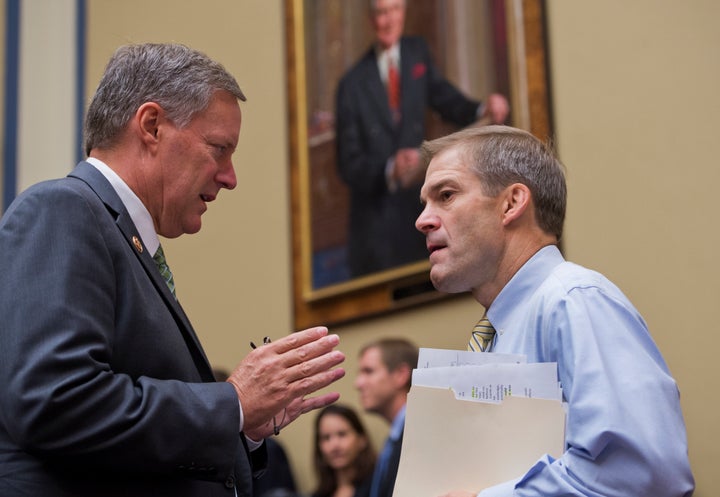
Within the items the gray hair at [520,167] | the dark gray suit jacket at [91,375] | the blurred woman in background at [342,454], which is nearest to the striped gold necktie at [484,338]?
the gray hair at [520,167]

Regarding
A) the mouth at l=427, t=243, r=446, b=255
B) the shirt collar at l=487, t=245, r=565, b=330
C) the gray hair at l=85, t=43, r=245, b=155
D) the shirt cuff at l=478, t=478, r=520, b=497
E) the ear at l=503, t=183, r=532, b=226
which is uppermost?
the gray hair at l=85, t=43, r=245, b=155

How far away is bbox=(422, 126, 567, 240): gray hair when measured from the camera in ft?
9.75

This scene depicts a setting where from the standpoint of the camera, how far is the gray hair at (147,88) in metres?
3.02

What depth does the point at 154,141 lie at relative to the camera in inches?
118

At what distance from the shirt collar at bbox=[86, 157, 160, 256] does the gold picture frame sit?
13.0ft

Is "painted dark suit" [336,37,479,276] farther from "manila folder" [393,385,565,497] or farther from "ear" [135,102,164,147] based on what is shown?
"manila folder" [393,385,565,497]

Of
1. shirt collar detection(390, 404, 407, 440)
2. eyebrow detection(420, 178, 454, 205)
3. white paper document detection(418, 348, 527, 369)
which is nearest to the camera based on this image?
white paper document detection(418, 348, 527, 369)

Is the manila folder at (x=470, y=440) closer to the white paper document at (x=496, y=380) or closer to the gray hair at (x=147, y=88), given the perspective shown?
the white paper document at (x=496, y=380)

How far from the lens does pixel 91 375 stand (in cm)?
243

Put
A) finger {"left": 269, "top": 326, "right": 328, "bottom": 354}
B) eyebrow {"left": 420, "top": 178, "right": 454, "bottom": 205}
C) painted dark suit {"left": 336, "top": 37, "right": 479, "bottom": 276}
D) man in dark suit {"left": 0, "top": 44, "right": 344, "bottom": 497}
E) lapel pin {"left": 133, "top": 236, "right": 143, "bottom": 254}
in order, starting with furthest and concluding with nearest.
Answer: painted dark suit {"left": 336, "top": 37, "right": 479, "bottom": 276}, eyebrow {"left": 420, "top": 178, "right": 454, "bottom": 205}, lapel pin {"left": 133, "top": 236, "right": 143, "bottom": 254}, finger {"left": 269, "top": 326, "right": 328, "bottom": 354}, man in dark suit {"left": 0, "top": 44, "right": 344, "bottom": 497}

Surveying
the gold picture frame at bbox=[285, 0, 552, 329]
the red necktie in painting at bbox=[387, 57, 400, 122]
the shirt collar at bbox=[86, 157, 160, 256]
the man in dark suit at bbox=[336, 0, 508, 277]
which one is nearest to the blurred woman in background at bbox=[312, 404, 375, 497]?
the gold picture frame at bbox=[285, 0, 552, 329]

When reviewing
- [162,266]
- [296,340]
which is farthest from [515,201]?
[162,266]

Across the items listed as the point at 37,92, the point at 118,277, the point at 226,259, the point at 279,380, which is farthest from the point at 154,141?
the point at 37,92

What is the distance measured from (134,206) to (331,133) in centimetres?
518
